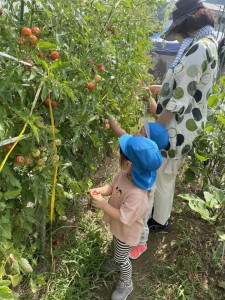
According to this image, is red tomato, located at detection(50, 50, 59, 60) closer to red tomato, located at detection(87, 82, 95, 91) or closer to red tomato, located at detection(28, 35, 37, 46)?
red tomato, located at detection(28, 35, 37, 46)

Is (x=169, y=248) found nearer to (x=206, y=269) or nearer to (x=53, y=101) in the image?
(x=206, y=269)

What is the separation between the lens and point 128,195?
1.70 m

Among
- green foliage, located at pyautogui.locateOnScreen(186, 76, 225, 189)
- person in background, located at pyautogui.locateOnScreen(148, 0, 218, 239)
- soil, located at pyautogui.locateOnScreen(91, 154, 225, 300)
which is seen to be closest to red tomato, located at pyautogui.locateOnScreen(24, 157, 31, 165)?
person in background, located at pyautogui.locateOnScreen(148, 0, 218, 239)

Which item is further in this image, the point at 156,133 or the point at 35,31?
the point at 156,133

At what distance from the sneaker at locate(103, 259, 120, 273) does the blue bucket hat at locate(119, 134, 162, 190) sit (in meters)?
0.73

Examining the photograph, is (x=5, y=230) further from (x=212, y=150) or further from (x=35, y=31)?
(x=212, y=150)

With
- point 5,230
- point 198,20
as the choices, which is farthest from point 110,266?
point 198,20

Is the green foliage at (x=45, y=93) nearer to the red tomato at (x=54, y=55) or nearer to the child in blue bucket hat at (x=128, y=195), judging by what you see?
the red tomato at (x=54, y=55)

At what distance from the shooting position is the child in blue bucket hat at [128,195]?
1.59m

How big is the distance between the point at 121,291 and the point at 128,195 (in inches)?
26.7

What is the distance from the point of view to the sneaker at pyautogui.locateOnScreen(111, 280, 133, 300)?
1.95m

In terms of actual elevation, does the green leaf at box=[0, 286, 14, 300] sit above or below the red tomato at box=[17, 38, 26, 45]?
below

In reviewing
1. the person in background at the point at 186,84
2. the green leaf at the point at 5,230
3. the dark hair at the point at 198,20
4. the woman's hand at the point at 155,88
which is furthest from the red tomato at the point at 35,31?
the woman's hand at the point at 155,88

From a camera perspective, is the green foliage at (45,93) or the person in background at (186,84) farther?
the person in background at (186,84)
